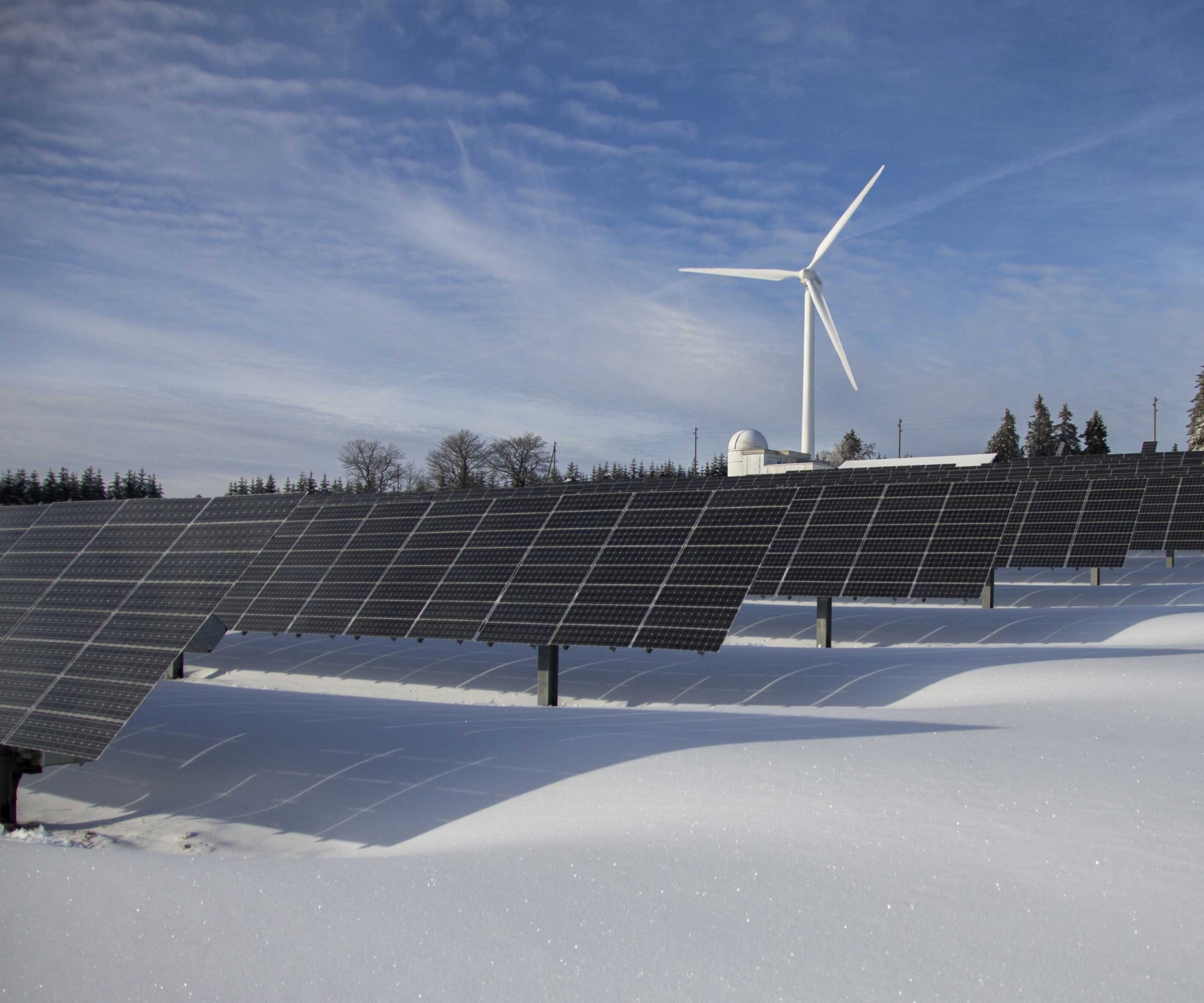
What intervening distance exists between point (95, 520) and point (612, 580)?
10.9 metres

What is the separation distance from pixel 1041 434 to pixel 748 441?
8499 centimetres

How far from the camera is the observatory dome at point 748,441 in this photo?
2886 inches

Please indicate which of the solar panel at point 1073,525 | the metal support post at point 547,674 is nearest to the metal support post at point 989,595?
the solar panel at point 1073,525

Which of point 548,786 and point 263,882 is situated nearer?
point 263,882

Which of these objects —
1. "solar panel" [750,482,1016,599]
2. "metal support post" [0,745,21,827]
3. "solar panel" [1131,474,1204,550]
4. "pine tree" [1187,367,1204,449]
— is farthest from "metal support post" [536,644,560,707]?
"pine tree" [1187,367,1204,449]

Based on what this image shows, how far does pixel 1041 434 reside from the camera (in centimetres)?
13888

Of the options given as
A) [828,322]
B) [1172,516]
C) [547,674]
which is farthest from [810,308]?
[547,674]

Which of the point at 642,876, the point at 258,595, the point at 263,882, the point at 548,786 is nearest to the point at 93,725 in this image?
the point at 263,882

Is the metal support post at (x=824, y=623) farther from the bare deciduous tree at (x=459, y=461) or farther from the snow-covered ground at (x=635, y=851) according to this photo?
the bare deciduous tree at (x=459, y=461)

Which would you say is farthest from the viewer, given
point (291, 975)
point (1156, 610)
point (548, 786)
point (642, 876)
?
point (1156, 610)

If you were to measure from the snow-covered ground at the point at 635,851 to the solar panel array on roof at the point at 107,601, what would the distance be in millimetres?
1696

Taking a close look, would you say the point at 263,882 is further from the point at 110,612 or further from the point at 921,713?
the point at 921,713

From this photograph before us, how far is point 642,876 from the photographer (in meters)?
8.94

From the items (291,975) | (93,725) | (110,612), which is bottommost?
(291,975)
